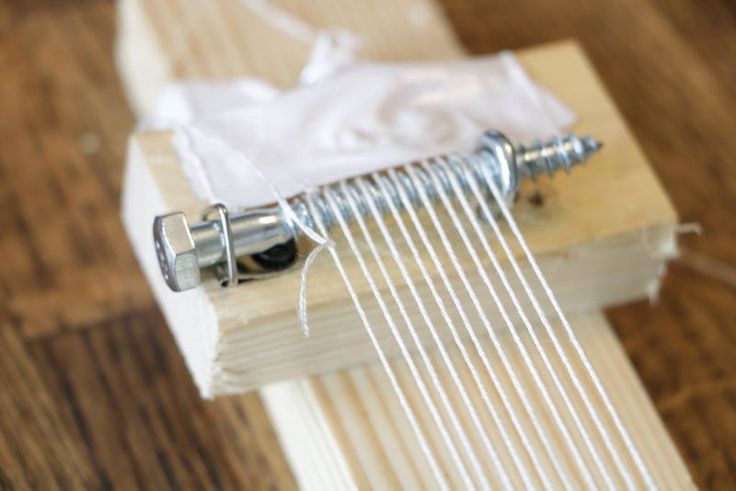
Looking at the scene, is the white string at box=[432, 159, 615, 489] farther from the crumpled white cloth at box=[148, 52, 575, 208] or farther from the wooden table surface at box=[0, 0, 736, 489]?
the wooden table surface at box=[0, 0, 736, 489]

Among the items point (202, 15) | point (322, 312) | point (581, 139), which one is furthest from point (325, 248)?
point (202, 15)

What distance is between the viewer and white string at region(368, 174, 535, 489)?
1.56 feet

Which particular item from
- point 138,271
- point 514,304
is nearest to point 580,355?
point 514,304

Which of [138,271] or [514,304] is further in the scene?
[138,271]

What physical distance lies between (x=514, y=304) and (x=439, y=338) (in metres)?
0.04

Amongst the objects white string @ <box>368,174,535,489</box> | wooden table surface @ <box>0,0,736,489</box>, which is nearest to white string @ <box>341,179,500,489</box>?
white string @ <box>368,174,535,489</box>

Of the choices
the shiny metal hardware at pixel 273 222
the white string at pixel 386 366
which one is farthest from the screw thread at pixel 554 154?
the white string at pixel 386 366

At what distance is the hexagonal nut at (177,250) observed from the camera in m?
0.47

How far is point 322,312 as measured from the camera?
0.50 m

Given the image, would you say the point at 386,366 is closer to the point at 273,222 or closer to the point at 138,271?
the point at 273,222

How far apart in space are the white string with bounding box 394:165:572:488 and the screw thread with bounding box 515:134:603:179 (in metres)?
0.05

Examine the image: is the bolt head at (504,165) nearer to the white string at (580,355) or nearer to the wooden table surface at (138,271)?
the white string at (580,355)

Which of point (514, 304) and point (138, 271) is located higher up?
point (138, 271)

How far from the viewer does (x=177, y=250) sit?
47 cm
